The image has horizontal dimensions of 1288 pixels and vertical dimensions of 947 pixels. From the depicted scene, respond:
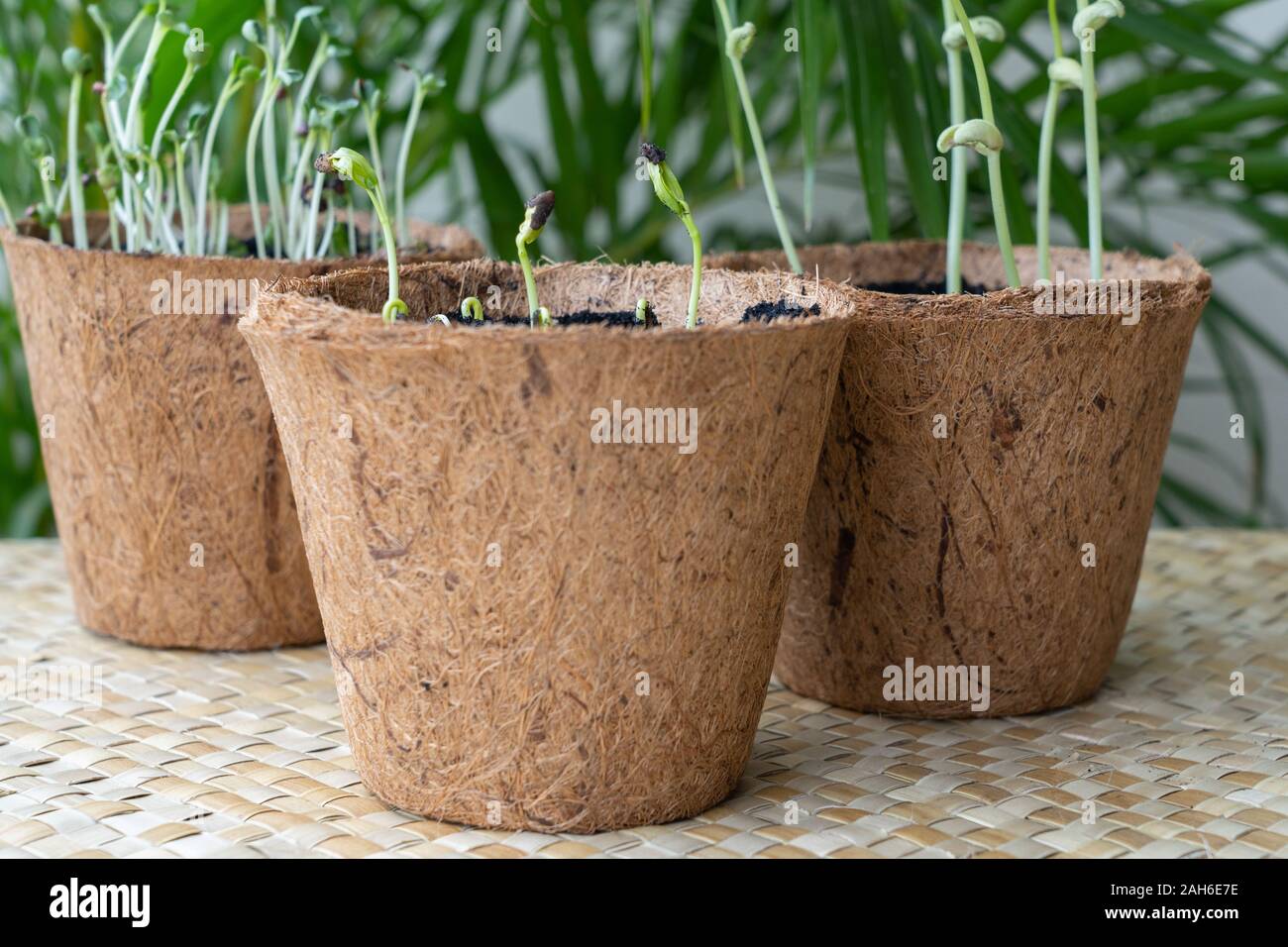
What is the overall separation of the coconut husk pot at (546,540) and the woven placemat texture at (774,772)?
3cm

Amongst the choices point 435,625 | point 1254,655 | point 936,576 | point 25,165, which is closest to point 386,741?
point 435,625

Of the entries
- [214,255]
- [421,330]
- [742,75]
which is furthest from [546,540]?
[214,255]

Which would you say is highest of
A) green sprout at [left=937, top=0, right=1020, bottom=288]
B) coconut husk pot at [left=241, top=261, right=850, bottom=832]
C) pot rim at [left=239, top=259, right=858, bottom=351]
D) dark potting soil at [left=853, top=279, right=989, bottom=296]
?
green sprout at [left=937, top=0, right=1020, bottom=288]

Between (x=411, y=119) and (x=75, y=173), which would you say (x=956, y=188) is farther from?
(x=75, y=173)

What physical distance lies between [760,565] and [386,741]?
170 mm

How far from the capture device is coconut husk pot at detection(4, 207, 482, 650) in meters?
0.79

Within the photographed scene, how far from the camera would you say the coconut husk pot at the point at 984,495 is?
0.69 meters

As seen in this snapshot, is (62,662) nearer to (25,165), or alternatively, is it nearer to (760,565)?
(760,565)

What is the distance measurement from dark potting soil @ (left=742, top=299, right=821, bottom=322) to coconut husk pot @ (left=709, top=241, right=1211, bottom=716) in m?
0.04

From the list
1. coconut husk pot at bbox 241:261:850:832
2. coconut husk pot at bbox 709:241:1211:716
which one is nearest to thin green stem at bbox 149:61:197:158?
coconut husk pot at bbox 241:261:850:832

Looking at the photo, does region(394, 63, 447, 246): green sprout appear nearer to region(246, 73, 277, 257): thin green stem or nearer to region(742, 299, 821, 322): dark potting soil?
region(246, 73, 277, 257): thin green stem

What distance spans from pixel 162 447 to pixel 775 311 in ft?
1.17

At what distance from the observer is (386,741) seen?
613 mm

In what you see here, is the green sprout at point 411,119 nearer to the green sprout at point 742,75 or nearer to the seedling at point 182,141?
the seedling at point 182,141
